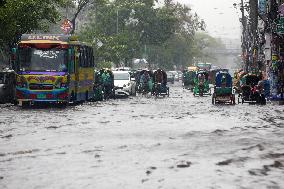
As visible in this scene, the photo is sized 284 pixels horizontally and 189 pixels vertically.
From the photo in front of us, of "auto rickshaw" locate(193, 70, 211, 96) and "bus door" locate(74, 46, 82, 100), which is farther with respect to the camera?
"auto rickshaw" locate(193, 70, 211, 96)

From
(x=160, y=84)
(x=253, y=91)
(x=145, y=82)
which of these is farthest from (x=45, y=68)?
(x=145, y=82)

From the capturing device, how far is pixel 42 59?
3053cm

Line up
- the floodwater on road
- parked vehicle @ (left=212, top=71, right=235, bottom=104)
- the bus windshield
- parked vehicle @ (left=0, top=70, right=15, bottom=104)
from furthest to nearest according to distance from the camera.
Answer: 1. parked vehicle @ (left=212, top=71, right=235, bottom=104)
2. parked vehicle @ (left=0, top=70, right=15, bottom=104)
3. the bus windshield
4. the floodwater on road

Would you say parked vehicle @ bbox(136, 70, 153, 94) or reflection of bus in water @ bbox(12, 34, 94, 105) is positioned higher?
reflection of bus in water @ bbox(12, 34, 94, 105)

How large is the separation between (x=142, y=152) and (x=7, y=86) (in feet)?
69.1

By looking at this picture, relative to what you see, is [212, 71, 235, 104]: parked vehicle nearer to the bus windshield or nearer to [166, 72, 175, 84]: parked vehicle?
the bus windshield

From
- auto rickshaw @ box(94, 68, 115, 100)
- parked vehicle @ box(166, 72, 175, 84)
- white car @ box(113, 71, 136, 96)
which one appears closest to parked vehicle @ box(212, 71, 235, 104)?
auto rickshaw @ box(94, 68, 115, 100)

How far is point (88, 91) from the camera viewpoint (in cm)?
3703

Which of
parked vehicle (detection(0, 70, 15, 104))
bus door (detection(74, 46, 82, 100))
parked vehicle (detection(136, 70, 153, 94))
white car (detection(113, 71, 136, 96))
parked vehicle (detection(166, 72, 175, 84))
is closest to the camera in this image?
bus door (detection(74, 46, 82, 100))

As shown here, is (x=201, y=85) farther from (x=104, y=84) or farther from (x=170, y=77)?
(x=170, y=77)

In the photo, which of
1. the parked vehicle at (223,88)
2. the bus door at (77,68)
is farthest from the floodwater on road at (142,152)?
the parked vehicle at (223,88)

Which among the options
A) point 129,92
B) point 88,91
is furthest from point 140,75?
point 88,91

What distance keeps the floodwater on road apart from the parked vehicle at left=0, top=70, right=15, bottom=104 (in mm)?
9853

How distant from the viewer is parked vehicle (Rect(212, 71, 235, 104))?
3397 cm
